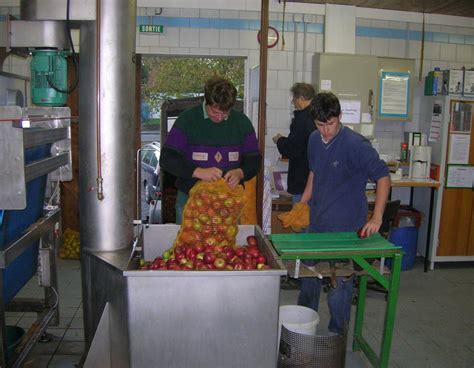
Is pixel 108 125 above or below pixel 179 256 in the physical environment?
above

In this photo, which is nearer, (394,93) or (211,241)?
(211,241)

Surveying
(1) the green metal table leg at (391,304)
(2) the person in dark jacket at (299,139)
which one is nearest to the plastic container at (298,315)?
(1) the green metal table leg at (391,304)

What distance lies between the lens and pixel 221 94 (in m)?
2.59

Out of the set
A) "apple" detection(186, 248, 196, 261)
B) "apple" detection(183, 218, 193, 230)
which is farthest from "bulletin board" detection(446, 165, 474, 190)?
"apple" detection(186, 248, 196, 261)

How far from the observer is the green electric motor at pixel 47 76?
232 cm

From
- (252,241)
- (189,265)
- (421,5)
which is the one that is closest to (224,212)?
(252,241)

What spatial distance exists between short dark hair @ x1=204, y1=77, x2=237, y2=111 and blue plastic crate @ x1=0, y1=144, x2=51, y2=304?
0.93m

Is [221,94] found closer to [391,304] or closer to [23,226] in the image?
[23,226]

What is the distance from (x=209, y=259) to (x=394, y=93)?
3710 millimetres

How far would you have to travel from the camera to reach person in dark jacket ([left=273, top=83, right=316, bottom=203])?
12.8 feet

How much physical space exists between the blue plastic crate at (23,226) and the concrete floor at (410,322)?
0.47m

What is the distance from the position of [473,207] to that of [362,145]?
299cm

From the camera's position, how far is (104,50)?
2.21m

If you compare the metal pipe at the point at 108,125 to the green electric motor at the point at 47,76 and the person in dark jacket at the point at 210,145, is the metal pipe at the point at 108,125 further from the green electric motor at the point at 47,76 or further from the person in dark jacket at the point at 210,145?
the person in dark jacket at the point at 210,145
